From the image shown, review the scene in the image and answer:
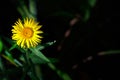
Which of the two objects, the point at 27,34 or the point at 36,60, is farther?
the point at 36,60

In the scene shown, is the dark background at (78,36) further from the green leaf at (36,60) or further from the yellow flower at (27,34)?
the yellow flower at (27,34)

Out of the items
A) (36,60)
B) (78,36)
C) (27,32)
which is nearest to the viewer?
(27,32)

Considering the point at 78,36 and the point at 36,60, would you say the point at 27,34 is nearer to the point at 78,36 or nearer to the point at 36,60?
the point at 36,60

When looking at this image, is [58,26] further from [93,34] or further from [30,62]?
[30,62]

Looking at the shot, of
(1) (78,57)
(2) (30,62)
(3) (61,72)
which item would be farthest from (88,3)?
(2) (30,62)

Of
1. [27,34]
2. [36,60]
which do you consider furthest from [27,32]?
[36,60]

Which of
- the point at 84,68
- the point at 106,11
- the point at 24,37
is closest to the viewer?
the point at 24,37

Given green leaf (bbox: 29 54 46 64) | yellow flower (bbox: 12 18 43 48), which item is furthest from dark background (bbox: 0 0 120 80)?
yellow flower (bbox: 12 18 43 48)

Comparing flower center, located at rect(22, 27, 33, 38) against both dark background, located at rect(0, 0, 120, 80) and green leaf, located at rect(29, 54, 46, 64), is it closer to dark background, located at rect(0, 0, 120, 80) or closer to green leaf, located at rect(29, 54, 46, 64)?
green leaf, located at rect(29, 54, 46, 64)
